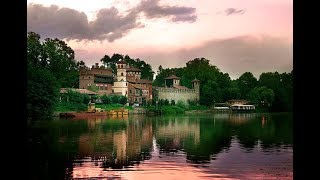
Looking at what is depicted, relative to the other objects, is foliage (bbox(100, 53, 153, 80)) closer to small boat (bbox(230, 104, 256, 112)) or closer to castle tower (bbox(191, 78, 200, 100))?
castle tower (bbox(191, 78, 200, 100))

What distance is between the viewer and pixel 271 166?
32.6 feet

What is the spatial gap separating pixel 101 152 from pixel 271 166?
496cm

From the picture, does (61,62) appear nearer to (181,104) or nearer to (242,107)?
(181,104)

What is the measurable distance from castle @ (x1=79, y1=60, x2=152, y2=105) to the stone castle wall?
5.07 feet

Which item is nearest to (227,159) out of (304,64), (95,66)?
(304,64)

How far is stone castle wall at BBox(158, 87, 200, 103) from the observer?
5059 cm

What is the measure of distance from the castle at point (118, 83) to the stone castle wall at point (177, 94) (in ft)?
5.07

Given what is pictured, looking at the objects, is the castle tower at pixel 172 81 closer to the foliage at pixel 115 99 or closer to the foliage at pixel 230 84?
the foliage at pixel 230 84

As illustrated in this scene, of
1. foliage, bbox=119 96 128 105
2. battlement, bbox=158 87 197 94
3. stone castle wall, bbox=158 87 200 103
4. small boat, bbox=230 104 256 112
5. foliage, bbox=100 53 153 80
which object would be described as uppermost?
foliage, bbox=100 53 153 80

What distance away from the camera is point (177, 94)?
51562 mm

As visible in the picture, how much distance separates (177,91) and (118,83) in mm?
7867

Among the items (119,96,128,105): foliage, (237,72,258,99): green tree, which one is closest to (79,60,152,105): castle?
(119,96,128,105): foliage

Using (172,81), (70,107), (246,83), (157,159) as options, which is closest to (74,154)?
(157,159)

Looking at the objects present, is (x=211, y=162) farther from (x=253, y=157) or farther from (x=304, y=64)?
(x=304, y=64)
